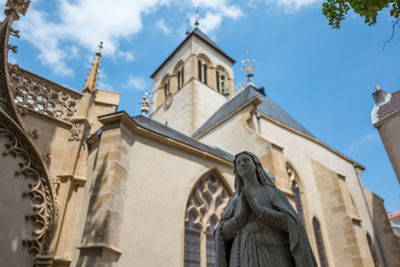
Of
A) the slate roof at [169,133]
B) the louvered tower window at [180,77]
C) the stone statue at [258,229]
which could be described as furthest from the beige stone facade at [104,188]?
the louvered tower window at [180,77]

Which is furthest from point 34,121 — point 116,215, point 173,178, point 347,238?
point 347,238

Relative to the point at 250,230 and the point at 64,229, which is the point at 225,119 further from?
the point at 250,230

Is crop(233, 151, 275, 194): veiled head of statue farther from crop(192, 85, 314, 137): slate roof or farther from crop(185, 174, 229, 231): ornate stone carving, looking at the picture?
crop(192, 85, 314, 137): slate roof

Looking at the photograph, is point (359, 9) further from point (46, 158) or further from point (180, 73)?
point (180, 73)

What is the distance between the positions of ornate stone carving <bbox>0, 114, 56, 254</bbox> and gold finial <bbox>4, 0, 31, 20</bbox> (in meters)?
3.03

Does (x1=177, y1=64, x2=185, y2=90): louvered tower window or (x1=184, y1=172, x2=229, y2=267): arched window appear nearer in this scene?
(x1=184, y1=172, x2=229, y2=267): arched window

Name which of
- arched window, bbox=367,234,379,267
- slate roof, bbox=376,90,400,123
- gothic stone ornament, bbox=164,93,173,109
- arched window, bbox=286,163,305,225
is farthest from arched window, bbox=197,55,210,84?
arched window, bbox=367,234,379,267

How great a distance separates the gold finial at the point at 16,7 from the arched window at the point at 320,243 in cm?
1248

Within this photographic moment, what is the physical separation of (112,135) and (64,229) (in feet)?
7.54

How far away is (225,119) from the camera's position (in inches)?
542

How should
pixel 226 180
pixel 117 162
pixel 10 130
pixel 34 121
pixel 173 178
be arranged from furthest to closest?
pixel 226 180, pixel 173 178, pixel 34 121, pixel 117 162, pixel 10 130

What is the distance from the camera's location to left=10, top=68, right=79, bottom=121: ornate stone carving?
7020 mm

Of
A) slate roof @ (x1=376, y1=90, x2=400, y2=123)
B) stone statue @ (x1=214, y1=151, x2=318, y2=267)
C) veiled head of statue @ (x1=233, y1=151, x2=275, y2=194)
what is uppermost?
slate roof @ (x1=376, y1=90, x2=400, y2=123)

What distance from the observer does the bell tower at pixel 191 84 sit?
2058cm
